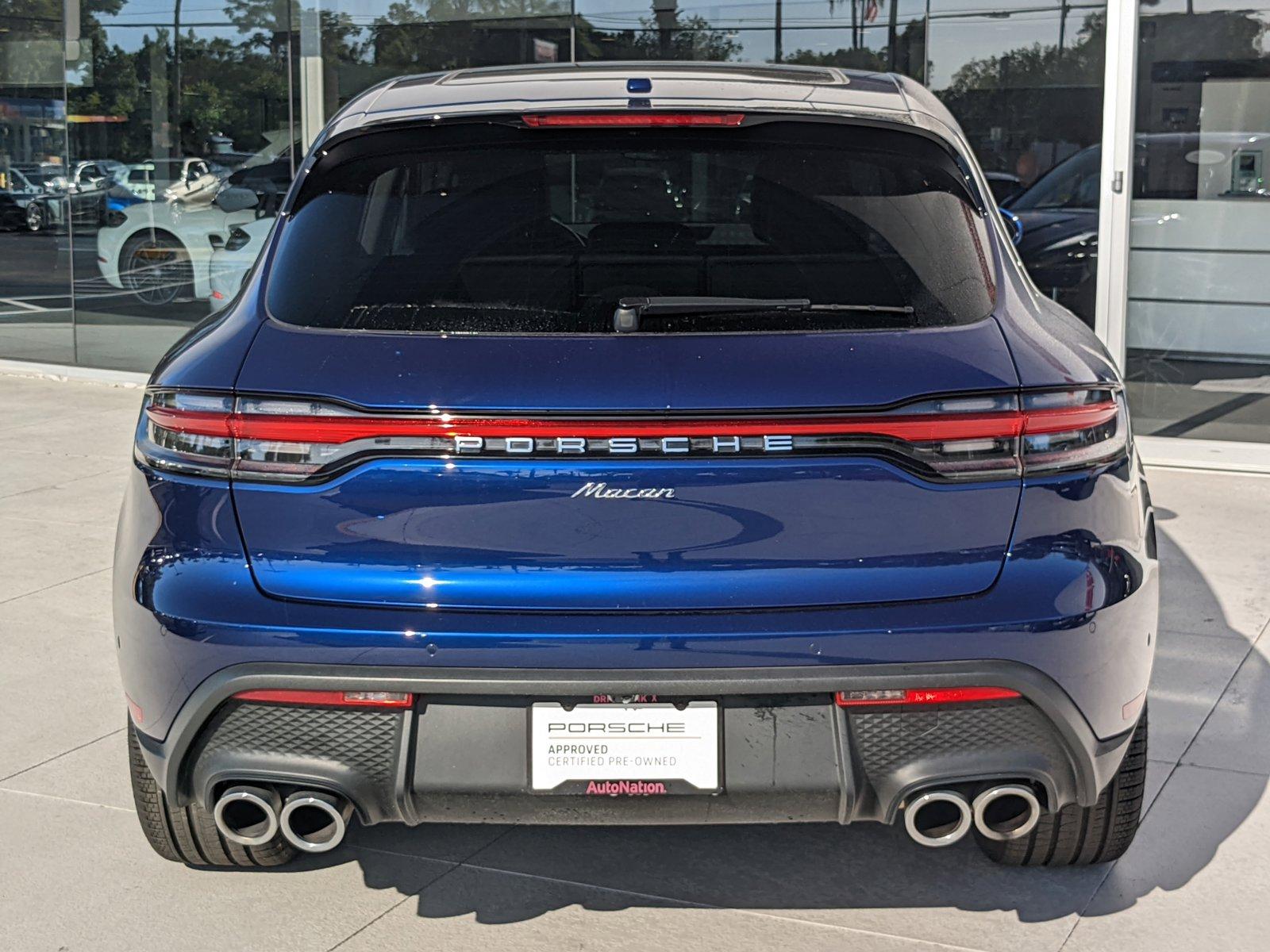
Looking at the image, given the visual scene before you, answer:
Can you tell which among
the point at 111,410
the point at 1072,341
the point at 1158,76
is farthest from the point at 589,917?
the point at 111,410

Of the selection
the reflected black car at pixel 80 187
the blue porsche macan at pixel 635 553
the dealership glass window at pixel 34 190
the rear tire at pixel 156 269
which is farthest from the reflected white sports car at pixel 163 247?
the blue porsche macan at pixel 635 553

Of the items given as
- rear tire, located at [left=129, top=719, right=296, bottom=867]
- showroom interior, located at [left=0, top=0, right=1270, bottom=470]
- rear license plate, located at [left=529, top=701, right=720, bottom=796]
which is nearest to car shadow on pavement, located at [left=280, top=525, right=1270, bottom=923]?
rear tire, located at [left=129, top=719, right=296, bottom=867]

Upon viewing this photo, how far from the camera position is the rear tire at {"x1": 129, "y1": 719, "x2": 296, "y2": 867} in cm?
331

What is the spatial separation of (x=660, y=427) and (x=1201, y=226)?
6.43m

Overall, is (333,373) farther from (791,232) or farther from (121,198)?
(121,198)

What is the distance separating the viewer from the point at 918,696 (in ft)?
8.81

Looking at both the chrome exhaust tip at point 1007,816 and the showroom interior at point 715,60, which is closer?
the chrome exhaust tip at point 1007,816

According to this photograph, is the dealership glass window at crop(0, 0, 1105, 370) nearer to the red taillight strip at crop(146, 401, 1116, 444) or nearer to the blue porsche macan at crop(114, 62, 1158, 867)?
the blue porsche macan at crop(114, 62, 1158, 867)

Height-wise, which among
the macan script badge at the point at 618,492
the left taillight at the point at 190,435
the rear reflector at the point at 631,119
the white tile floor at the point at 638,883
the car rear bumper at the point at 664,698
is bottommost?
the white tile floor at the point at 638,883

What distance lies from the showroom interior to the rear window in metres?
3.89

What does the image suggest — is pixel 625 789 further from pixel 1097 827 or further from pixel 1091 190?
pixel 1091 190

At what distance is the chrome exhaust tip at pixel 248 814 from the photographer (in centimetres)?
288

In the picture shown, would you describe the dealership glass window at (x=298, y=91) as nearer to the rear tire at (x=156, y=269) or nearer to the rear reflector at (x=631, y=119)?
the rear tire at (x=156, y=269)

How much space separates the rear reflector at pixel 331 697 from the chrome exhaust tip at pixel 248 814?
22cm
